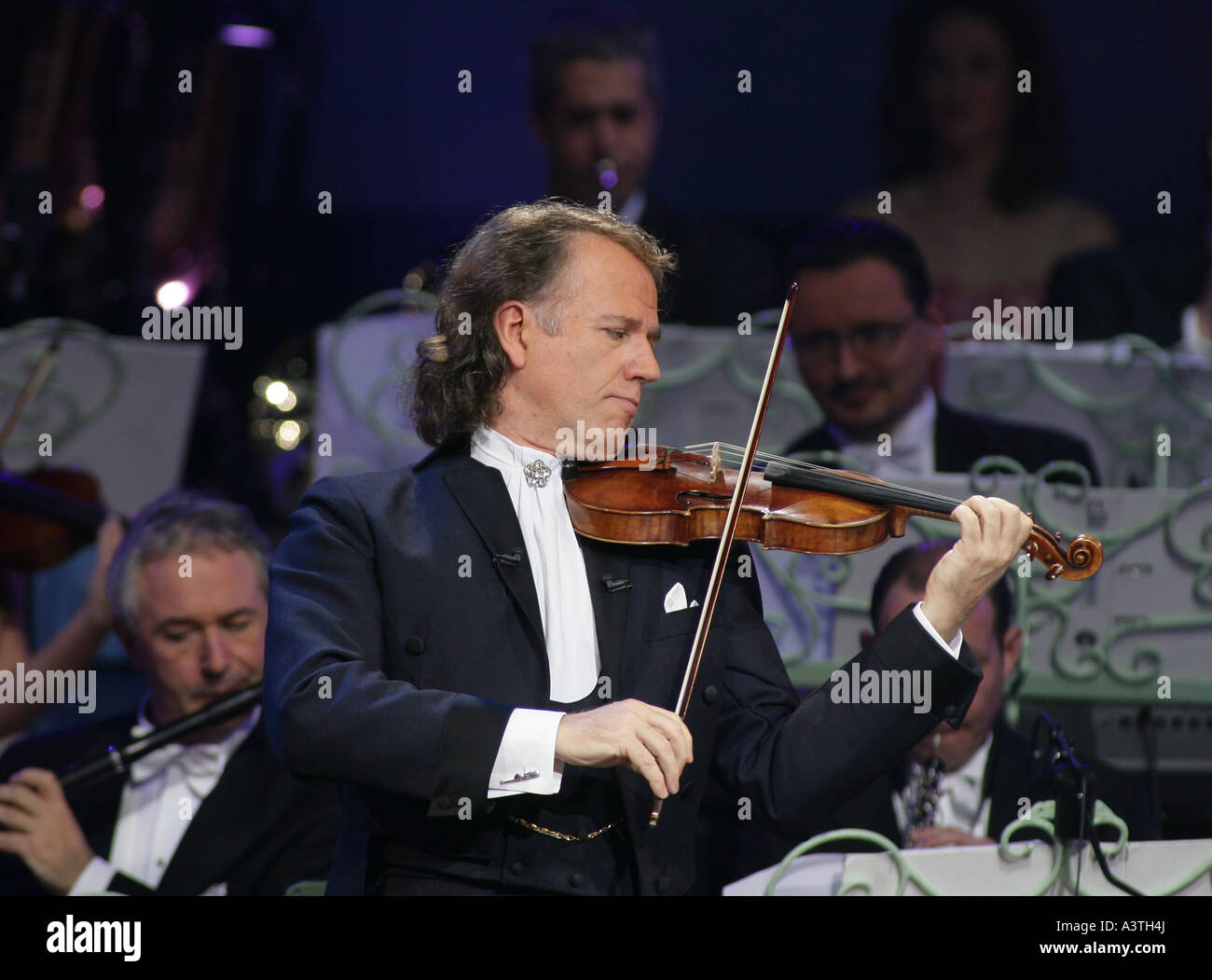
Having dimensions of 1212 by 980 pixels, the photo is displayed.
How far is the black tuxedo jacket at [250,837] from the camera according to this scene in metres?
2.63

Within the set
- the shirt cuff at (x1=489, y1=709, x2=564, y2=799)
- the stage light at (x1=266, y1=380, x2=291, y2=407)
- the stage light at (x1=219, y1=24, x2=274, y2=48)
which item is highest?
the stage light at (x1=219, y1=24, x2=274, y2=48)

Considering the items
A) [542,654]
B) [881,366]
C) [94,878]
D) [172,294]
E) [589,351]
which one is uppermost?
[172,294]

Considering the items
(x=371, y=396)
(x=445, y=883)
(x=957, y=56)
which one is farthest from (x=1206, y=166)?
(x=445, y=883)

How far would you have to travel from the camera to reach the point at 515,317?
6.66ft

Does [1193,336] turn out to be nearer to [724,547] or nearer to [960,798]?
[960,798]

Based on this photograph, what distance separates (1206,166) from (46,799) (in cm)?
385

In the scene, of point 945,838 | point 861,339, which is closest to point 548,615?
point 945,838

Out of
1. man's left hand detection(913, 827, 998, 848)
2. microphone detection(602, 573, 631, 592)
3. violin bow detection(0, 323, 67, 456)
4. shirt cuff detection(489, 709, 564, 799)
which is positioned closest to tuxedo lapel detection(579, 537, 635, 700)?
Answer: microphone detection(602, 573, 631, 592)

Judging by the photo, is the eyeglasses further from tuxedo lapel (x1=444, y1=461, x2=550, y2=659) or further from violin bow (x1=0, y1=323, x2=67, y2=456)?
violin bow (x1=0, y1=323, x2=67, y2=456)

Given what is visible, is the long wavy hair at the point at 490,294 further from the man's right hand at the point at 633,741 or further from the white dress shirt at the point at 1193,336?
the white dress shirt at the point at 1193,336

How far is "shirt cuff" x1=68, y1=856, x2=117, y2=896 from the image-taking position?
8.68 ft

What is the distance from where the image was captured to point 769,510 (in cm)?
193

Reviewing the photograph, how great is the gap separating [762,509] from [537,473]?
318 mm

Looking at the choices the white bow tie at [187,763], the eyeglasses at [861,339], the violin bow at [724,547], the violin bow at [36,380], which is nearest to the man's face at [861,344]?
the eyeglasses at [861,339]
